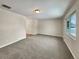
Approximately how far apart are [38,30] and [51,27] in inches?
76.0

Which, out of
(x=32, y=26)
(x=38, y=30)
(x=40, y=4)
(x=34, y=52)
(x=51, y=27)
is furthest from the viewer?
(x=38, y=30)

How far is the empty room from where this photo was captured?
319 cm

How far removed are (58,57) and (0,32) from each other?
3043mm

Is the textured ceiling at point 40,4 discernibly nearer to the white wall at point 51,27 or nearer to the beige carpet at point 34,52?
the beige carpet at point 34,52

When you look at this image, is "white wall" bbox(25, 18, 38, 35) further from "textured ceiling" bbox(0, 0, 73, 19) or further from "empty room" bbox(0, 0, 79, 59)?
"textured ceiling" bbox(0, 0, 73, 19)

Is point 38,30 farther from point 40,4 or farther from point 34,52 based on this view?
point 40,4

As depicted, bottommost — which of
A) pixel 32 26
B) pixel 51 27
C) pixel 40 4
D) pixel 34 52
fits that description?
pixel 34 52

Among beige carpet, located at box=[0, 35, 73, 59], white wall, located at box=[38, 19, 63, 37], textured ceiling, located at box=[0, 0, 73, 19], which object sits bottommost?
beige carpet, located at box=[0, 35, 73, 59]

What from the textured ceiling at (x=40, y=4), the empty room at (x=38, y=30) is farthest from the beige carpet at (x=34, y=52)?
the textured ceiling at (x=40, y=4)

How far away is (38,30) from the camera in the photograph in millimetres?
9953

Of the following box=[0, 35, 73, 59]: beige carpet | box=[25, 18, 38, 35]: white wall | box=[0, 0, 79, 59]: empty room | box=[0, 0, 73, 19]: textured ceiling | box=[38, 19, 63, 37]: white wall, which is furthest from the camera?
box=[25, 18, 38, 35]: white wall

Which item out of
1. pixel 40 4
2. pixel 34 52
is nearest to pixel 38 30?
pixel 34 52

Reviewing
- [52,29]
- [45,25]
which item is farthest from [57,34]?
[45,25]

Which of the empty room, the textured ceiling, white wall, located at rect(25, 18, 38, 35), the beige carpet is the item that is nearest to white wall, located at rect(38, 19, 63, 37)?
the empty room
